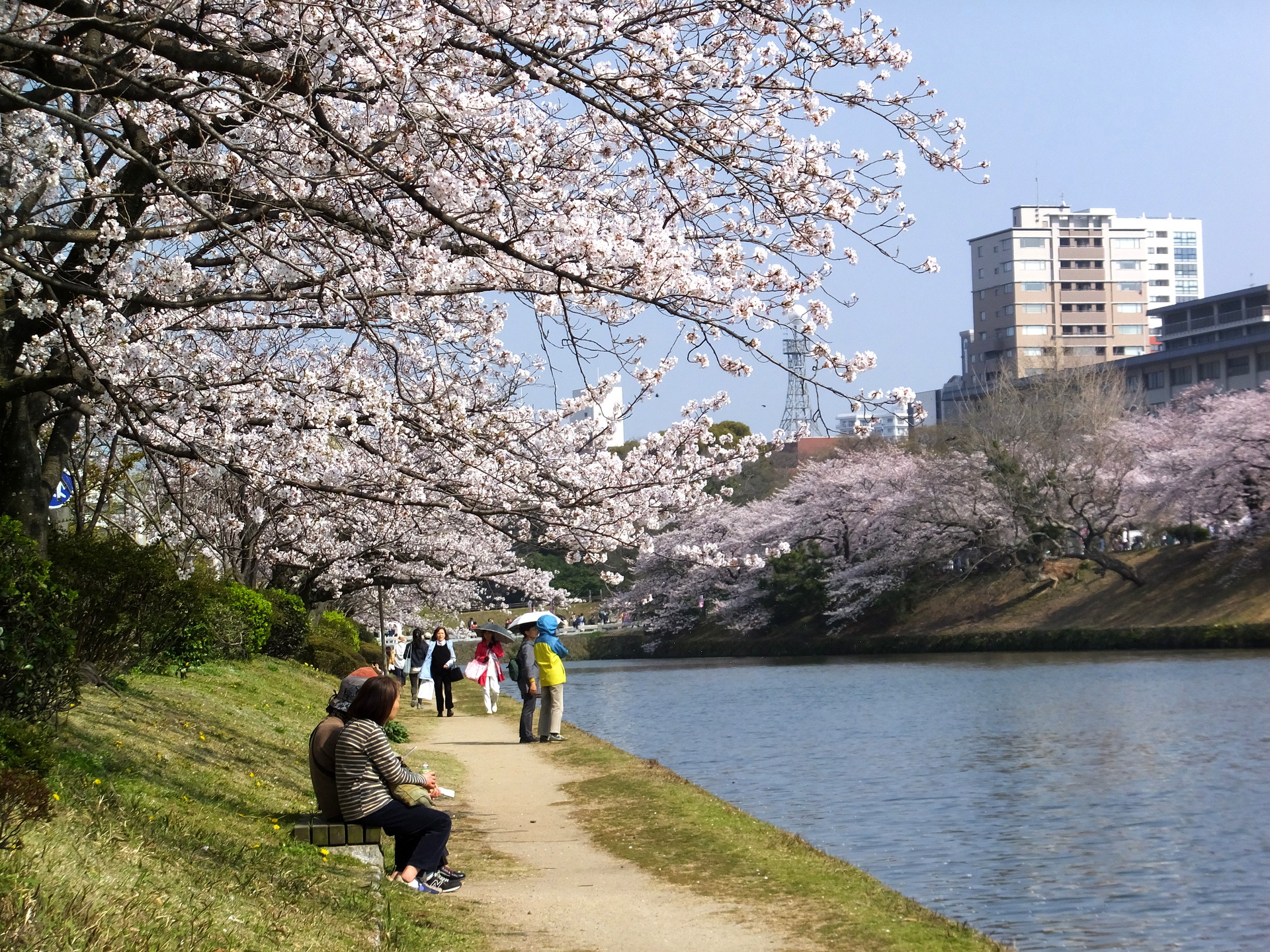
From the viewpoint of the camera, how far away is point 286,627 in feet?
72.7

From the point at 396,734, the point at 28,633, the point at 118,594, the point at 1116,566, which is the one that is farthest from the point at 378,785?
the point at 1116,566

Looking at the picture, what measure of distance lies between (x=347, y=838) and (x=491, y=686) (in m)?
13.7

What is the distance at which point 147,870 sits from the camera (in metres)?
5.44

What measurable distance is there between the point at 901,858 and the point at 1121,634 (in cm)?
2991

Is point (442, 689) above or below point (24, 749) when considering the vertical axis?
below

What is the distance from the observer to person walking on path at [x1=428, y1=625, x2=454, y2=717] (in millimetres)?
21062

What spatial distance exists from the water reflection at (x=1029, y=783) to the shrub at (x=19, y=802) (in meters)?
5.80

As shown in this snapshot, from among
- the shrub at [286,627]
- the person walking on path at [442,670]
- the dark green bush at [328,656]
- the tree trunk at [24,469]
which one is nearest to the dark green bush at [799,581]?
the dark green bush at [328,656]

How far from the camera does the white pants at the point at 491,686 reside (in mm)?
20656

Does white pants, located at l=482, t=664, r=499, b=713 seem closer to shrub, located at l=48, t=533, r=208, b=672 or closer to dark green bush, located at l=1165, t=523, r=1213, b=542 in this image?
shrub, located at l=48, t=533, r=208, b=672

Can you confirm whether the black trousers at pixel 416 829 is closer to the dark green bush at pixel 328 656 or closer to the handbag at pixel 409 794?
the handbag at pixel 409 794

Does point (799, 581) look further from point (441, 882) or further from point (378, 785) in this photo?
point (378, 785)

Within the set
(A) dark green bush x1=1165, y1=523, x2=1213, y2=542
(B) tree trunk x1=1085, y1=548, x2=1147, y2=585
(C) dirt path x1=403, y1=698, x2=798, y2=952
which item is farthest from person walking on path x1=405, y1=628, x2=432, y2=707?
(A) dark green bush x1=1165, y1=523, x2=1213, y2=542

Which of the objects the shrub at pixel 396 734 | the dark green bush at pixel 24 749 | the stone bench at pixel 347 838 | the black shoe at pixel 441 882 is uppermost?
the dark green bush at pixel 24 749
